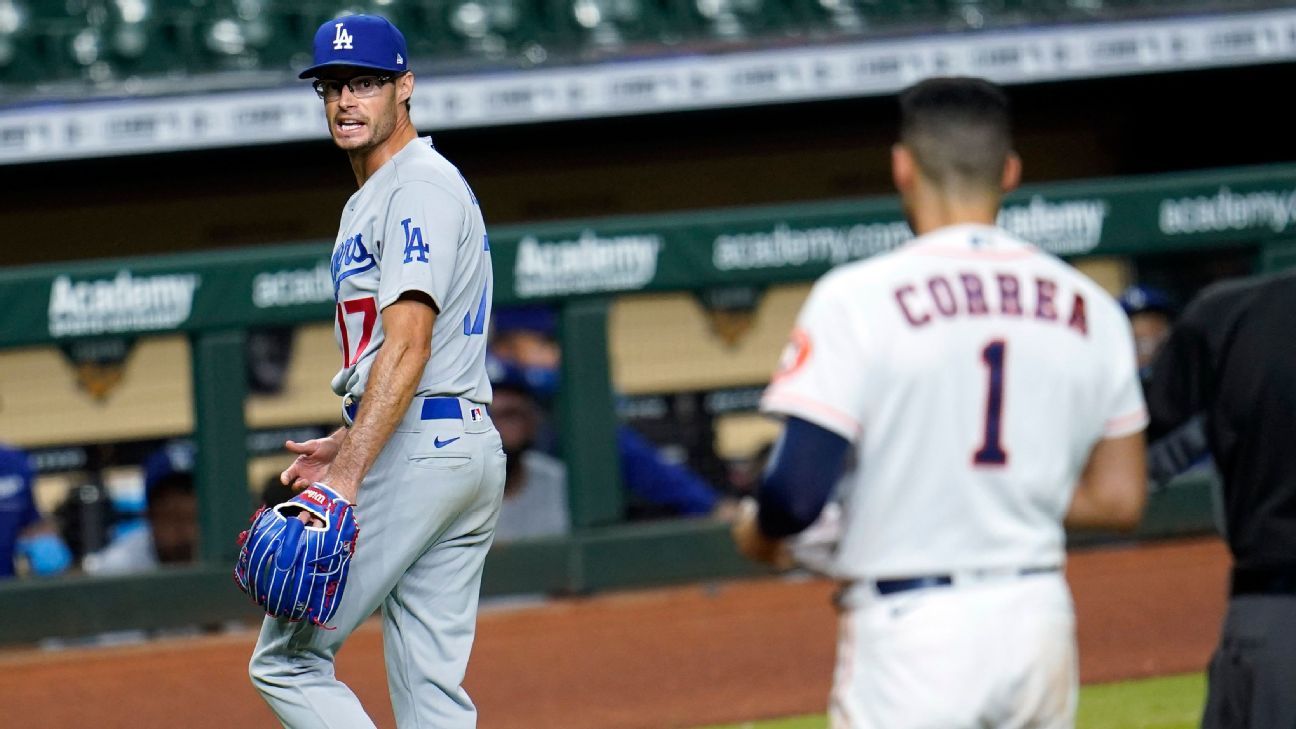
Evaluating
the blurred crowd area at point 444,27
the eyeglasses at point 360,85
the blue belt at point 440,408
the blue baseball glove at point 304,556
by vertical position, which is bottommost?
the blue baseball glove at point 304,556

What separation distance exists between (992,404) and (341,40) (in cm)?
167

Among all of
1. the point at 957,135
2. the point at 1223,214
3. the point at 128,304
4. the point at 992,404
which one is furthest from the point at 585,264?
the point at 992,404

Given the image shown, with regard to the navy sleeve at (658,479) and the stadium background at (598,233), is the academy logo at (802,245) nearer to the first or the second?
the stadium background at (598,233)

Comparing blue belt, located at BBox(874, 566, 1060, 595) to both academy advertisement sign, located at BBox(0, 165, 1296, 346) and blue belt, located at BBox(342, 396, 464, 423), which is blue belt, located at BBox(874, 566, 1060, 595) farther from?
academy advertisement sign, located at BBox(0, 165, 1296, 346)

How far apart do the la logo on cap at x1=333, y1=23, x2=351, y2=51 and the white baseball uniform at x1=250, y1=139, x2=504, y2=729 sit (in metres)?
0.23

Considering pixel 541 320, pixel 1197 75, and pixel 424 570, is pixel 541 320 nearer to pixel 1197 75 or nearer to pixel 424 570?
pixel 424 570

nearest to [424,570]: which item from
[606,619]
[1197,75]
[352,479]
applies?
[352,479]

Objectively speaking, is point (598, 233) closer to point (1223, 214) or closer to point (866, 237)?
point (866, 237)

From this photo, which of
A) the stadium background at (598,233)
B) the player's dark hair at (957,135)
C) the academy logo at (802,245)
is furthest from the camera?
the academy logo at (802,245)

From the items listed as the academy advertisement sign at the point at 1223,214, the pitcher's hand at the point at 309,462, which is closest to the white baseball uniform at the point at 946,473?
the pitcher's hand at the point at 309,462

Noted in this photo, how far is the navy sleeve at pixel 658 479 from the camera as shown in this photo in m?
7.58

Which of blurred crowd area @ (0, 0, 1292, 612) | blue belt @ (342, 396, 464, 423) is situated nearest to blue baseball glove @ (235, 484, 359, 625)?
blue belt @ (342, 396, 464, 423)

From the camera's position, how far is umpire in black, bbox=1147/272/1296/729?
2.65 meters

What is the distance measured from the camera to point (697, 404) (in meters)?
7.66
